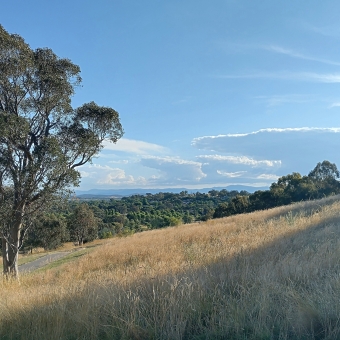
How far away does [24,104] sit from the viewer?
11.4m

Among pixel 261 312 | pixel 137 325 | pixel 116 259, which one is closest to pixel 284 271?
pixel 261 312

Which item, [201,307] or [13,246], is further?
[13,246]

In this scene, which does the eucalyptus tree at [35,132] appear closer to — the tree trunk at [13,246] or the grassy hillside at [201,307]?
the tree trunk at [13,246]

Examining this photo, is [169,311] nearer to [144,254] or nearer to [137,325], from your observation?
[137,325]

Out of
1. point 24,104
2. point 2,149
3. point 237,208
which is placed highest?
point 24,104

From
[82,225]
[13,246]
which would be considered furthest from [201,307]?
[82,225]

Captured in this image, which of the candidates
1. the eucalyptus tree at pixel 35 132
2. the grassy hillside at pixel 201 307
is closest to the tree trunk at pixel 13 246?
the eucalyptus tree at pixel 35 132

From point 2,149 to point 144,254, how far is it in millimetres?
5616

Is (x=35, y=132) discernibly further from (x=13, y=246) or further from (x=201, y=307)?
(x=201, y=307)

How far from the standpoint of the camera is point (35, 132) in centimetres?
1148

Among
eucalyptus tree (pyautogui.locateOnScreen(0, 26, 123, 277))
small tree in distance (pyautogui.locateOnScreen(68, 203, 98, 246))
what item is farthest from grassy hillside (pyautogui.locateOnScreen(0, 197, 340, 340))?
small tree in distance (pyautogui.locateOnScreen(68, 203, 98, 246))

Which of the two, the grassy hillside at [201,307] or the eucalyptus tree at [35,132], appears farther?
the eucalyptus tree at [35,132]

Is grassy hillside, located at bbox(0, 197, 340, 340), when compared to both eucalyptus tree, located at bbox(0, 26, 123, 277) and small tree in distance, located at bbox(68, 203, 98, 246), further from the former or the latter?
small tree in distance, located at bbox(68, 203, 98, 246)

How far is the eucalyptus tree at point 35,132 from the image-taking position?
34.0 ft
